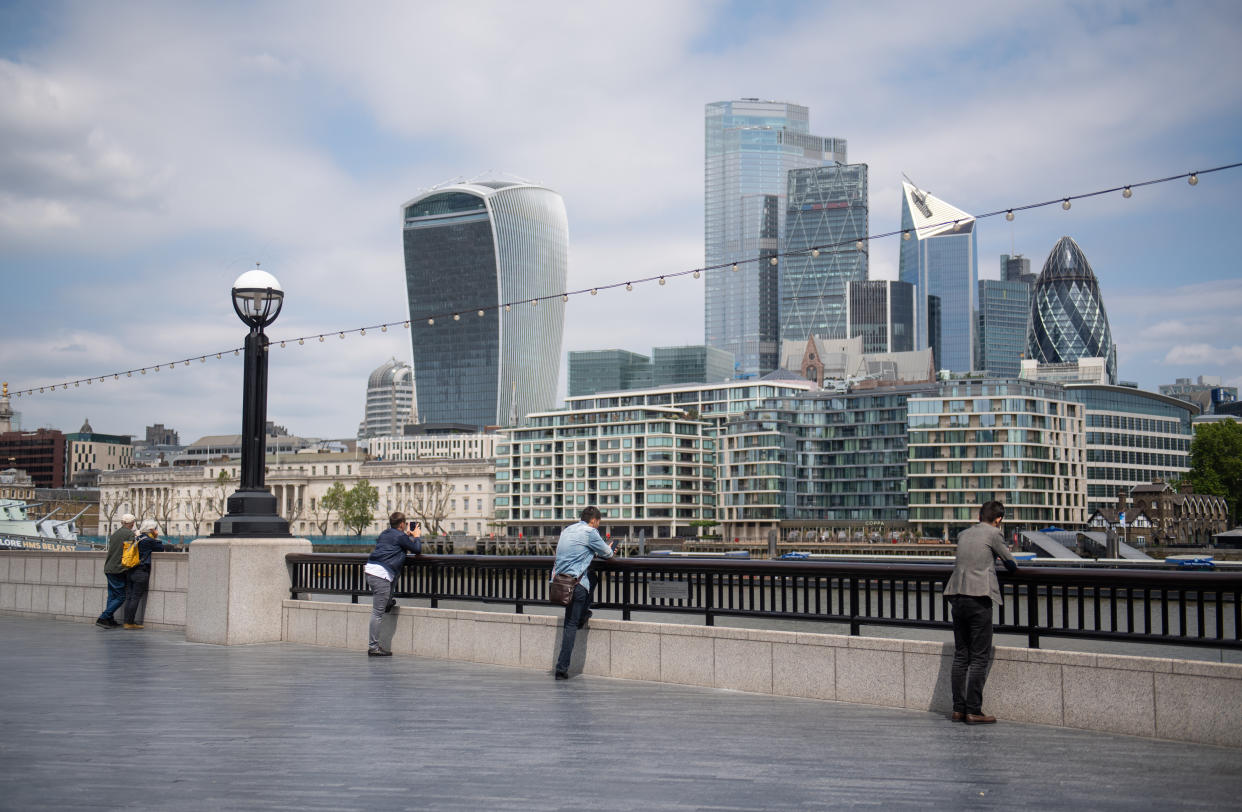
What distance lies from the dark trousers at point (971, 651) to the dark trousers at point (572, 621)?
4.75 metres

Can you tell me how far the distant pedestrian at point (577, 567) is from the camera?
14.0m

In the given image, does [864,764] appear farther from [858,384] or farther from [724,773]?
[858,384]

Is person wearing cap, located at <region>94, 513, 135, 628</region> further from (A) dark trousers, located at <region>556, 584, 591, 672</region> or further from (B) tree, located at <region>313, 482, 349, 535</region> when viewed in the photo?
(B) tree, located at <region>313, 482, 349, 535</region>

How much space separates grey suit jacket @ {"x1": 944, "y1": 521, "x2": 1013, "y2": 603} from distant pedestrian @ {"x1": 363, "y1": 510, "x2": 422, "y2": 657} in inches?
318

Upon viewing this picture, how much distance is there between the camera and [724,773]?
8.35m

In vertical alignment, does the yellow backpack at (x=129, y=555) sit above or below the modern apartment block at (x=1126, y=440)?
below

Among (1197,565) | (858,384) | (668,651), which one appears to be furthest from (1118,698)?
(858,384)

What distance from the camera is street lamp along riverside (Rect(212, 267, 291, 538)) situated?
61.1 feet

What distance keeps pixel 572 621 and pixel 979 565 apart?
5086 millimetres

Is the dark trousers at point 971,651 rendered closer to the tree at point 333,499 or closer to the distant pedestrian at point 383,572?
the distant pedestrian at point 383,572

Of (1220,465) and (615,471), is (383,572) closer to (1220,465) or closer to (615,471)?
(1220,465)

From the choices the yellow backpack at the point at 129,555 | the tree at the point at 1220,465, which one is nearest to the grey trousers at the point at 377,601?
the yellow backpack at the point at 129,555

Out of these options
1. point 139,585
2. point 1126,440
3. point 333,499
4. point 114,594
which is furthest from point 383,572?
point 333,499

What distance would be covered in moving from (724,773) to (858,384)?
6967 inches
